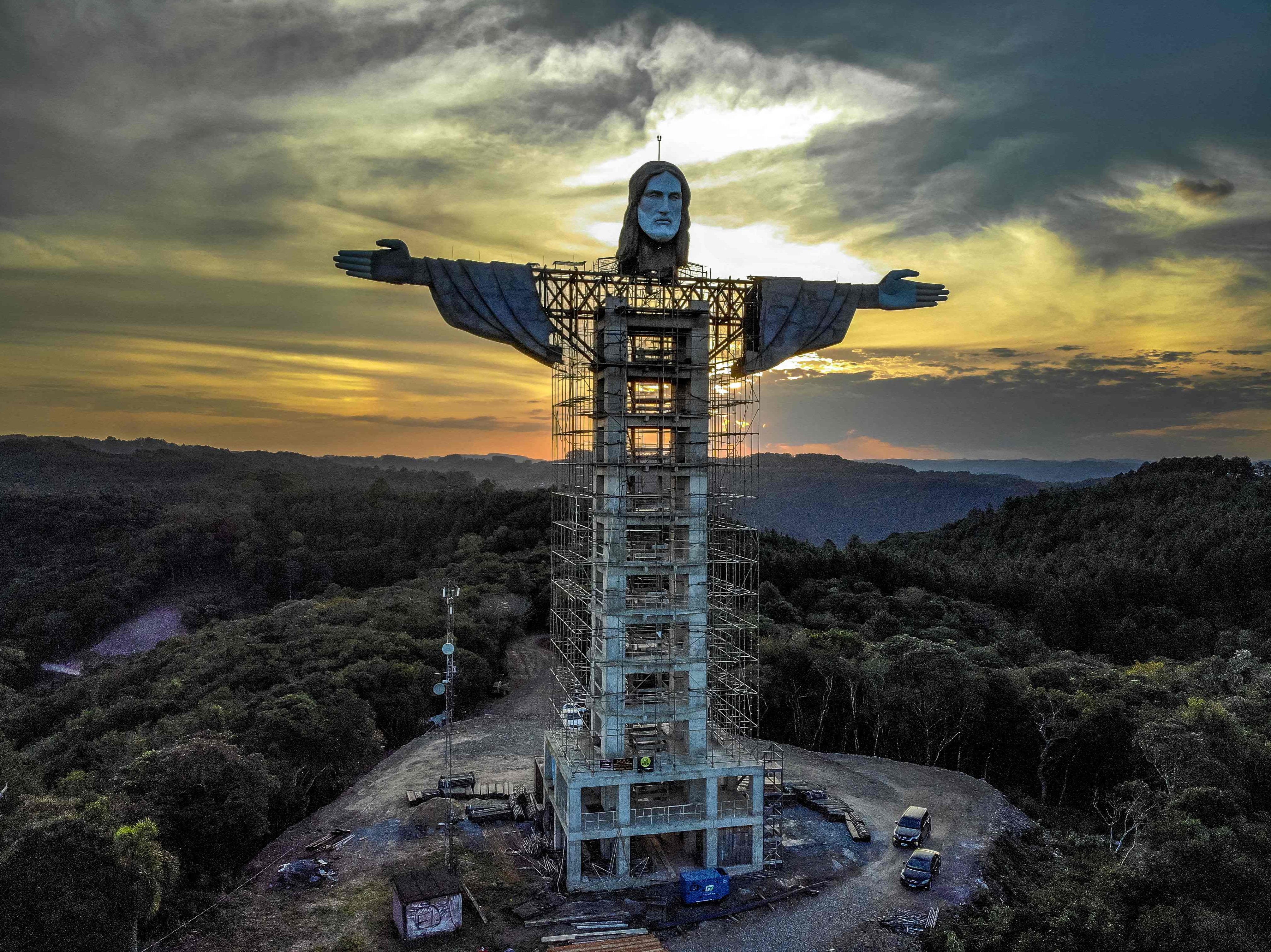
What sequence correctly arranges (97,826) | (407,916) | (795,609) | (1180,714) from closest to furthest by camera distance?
1. (97,826)
2. (407,916)
3. (1180,714)
4. (795,609)

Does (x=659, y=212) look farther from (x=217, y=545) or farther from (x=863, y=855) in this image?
(x=217, y=545)

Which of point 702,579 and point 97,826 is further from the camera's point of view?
point 702,579

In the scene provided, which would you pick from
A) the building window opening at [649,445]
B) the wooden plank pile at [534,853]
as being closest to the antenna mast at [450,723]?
the wooden plank pile at [534,853]

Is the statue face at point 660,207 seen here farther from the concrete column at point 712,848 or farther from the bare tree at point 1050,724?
the bare tree at point 1050,724

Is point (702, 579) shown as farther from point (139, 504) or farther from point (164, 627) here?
point (139, 504)

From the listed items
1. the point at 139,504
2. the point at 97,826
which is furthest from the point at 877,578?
the point at 139,504
